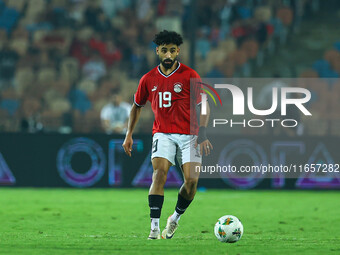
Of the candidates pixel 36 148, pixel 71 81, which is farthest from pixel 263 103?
pixel 71 81

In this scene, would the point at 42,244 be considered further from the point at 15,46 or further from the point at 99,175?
the point at 15,46

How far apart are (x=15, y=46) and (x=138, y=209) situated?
11684mm

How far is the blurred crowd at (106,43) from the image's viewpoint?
67.6 ft

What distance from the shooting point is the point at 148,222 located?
1011 centimetres

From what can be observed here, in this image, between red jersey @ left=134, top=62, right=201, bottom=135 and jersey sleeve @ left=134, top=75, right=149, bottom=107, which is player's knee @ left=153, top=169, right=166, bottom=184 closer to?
red jersey @ left=134, top=62, right=201, bottom=135

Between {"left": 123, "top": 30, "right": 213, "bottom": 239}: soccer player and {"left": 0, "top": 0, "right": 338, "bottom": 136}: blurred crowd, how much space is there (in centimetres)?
1149

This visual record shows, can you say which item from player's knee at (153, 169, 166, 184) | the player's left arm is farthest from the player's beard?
player's knee at (153, 169, 166, 184)

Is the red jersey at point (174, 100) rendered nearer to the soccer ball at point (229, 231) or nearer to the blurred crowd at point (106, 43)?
the soccer ball at point (229, 231)

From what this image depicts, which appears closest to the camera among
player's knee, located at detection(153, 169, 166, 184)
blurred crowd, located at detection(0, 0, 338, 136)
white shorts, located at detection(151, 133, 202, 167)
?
player's knee, located at detection(153, 169, 166, 184)

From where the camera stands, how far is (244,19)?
2175cm

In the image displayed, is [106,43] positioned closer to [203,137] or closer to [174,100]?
[174,100]

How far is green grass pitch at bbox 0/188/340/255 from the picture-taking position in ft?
23.4

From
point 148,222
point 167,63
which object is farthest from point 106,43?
point 167,63

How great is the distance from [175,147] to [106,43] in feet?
47.3
